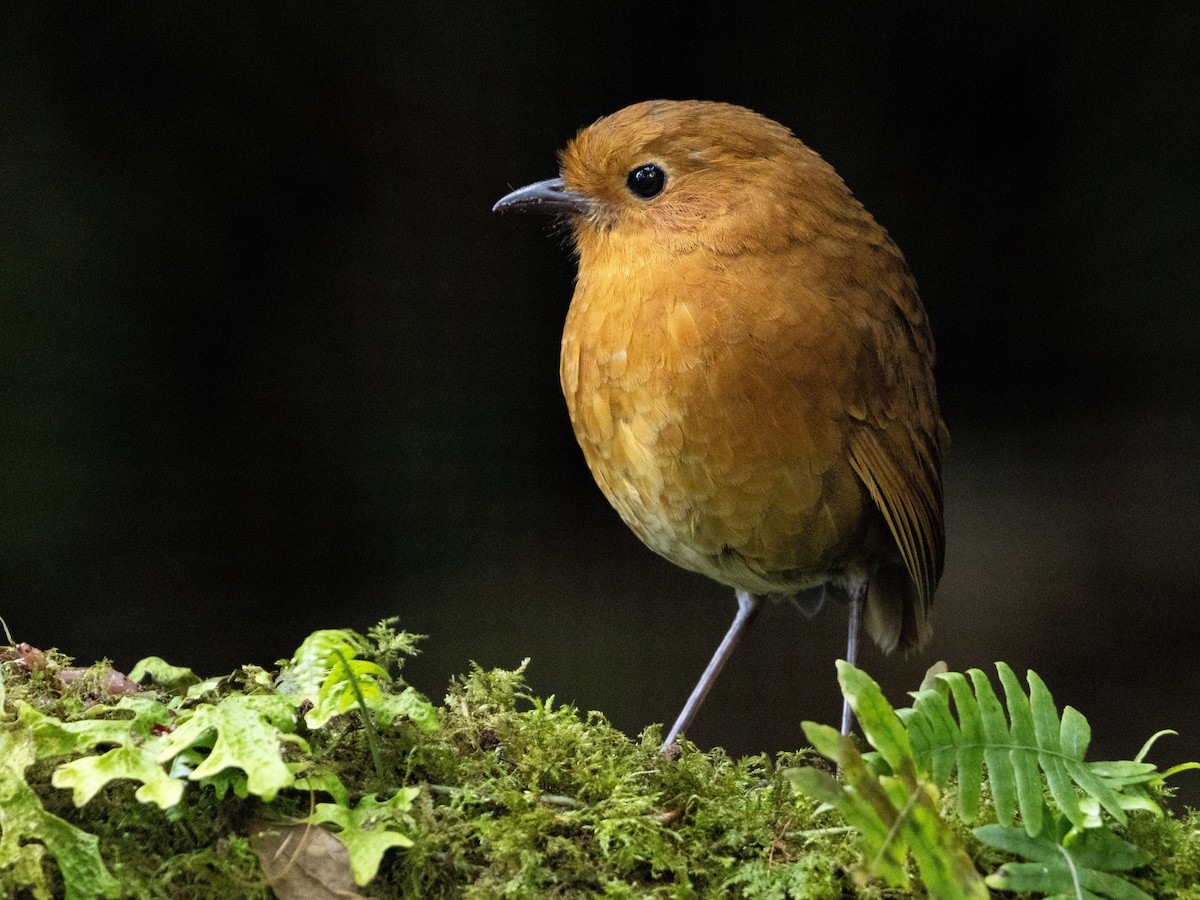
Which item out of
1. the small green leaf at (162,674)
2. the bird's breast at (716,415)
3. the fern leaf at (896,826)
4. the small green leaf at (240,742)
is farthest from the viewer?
the bird's breast at (716,415)

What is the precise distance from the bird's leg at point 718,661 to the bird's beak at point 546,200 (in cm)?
101

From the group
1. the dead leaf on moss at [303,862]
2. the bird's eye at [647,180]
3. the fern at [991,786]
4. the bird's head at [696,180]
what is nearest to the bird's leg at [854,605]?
the bird's head at [696,180]

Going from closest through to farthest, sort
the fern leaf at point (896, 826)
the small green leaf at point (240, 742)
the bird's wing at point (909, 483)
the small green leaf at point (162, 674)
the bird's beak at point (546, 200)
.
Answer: the fern leaf at point (896, 826) < the small green leaf at point (240, 742) < the small green leaf at point (162, 674) < the bird's wing at point (909, 483) < the bird's beak at point (546, 200)

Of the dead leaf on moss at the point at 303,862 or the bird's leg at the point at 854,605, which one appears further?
the bird's leg at the point at 854,605

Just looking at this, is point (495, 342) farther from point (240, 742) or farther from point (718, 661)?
point (240, 742)

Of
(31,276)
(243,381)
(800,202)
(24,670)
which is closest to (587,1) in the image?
(243,381)

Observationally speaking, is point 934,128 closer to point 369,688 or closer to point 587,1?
point 587,1

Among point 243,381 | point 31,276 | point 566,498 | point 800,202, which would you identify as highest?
Answer: point 800,202

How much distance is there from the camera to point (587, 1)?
483 cm

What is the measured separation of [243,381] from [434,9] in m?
1.55

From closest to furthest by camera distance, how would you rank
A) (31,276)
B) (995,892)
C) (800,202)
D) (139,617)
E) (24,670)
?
(995,892) → (24,670) → (800,202) → (31,276) → (139,617)

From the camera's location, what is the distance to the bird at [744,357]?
7.73 feet

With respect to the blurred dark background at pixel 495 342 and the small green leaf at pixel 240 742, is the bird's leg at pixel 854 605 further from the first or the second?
the blurred dark background at pixel 495 342

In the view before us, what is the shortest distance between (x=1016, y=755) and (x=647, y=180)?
145cm
